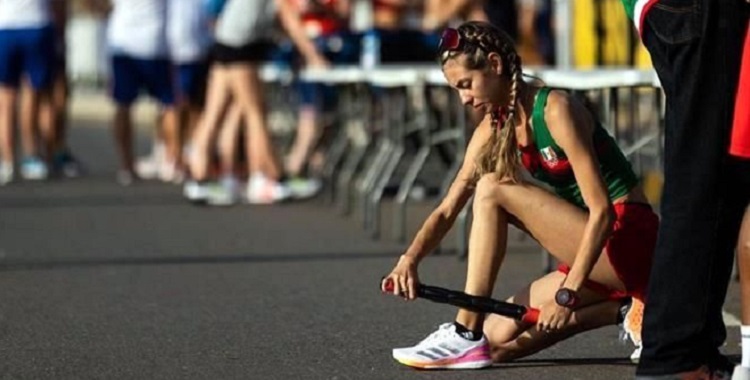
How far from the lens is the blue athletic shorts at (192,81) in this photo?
1712 cm

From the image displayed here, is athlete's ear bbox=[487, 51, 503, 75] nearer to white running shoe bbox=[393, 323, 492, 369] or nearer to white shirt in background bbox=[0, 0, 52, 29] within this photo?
white running shoe bbox=[393, 323, 492, 369]

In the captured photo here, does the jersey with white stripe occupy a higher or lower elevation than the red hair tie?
higher

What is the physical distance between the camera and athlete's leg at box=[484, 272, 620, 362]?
733 cm

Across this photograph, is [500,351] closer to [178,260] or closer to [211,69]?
[178,260]

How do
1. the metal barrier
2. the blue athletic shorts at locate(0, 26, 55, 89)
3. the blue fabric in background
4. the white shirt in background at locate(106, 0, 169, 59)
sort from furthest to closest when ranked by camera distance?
the white shirt in background at locate(106, 0, 169, 59) → the blue athletic shorts at locate(0, 26, 55, 89) → the blue fabric in background → the metal barrier

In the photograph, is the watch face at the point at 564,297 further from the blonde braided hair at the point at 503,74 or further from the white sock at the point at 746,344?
the white sock at the point at 746,344

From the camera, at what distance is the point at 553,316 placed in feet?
23.0

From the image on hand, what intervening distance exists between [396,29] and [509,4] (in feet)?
2.69

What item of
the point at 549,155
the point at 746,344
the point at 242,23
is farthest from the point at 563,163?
the point at 242,23

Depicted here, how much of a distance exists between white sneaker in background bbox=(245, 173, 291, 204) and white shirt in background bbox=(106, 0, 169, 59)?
2.89 m

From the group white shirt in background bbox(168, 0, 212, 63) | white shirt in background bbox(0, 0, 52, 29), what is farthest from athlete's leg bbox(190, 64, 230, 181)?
white shirt in background bbox(0, 0, 52, 29)

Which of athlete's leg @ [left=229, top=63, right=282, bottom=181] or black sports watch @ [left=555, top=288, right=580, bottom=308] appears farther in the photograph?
athlete's leg @ [left=229, top=63, right=282, bottom=181]

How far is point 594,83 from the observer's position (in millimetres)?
10070

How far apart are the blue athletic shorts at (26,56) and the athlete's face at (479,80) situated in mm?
10697
